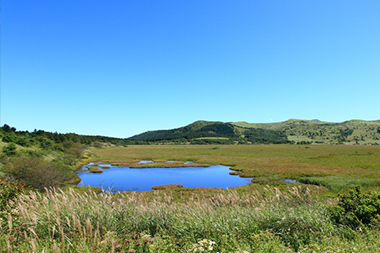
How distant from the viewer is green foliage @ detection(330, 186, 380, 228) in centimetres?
813

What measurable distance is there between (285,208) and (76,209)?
8.60 meters

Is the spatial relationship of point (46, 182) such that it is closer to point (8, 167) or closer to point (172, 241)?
point (8, 167)

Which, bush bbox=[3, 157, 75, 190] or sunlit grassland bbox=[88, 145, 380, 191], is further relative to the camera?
sunlit grassland bbox=[88, 145, 380, 191]

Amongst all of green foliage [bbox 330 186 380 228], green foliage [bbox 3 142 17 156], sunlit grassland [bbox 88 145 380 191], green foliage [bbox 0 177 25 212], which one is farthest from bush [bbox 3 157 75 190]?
sunlit grassland [bbox 88 145 380 191]

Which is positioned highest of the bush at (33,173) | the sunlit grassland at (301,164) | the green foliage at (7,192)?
the green foliage at (7,192)

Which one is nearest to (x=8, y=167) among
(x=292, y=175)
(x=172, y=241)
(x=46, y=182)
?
(x=46, y=182)

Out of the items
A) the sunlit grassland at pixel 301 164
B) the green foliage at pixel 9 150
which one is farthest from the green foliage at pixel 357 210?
the green foliage at pixel 9 150

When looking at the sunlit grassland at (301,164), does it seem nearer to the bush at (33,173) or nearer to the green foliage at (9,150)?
the bush at (33,173)

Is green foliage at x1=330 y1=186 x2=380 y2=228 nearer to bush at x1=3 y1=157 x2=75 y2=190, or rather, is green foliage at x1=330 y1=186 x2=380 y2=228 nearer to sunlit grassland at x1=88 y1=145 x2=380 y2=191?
sunlit grassland at x1=88 y1=145 x2=380 y2=191

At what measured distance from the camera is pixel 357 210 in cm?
830

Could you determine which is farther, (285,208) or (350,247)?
(285,208)

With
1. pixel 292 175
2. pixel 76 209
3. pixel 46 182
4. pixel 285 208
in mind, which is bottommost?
pixel 292 175

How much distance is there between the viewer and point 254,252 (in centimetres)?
561

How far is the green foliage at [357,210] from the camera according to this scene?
8128 mm
